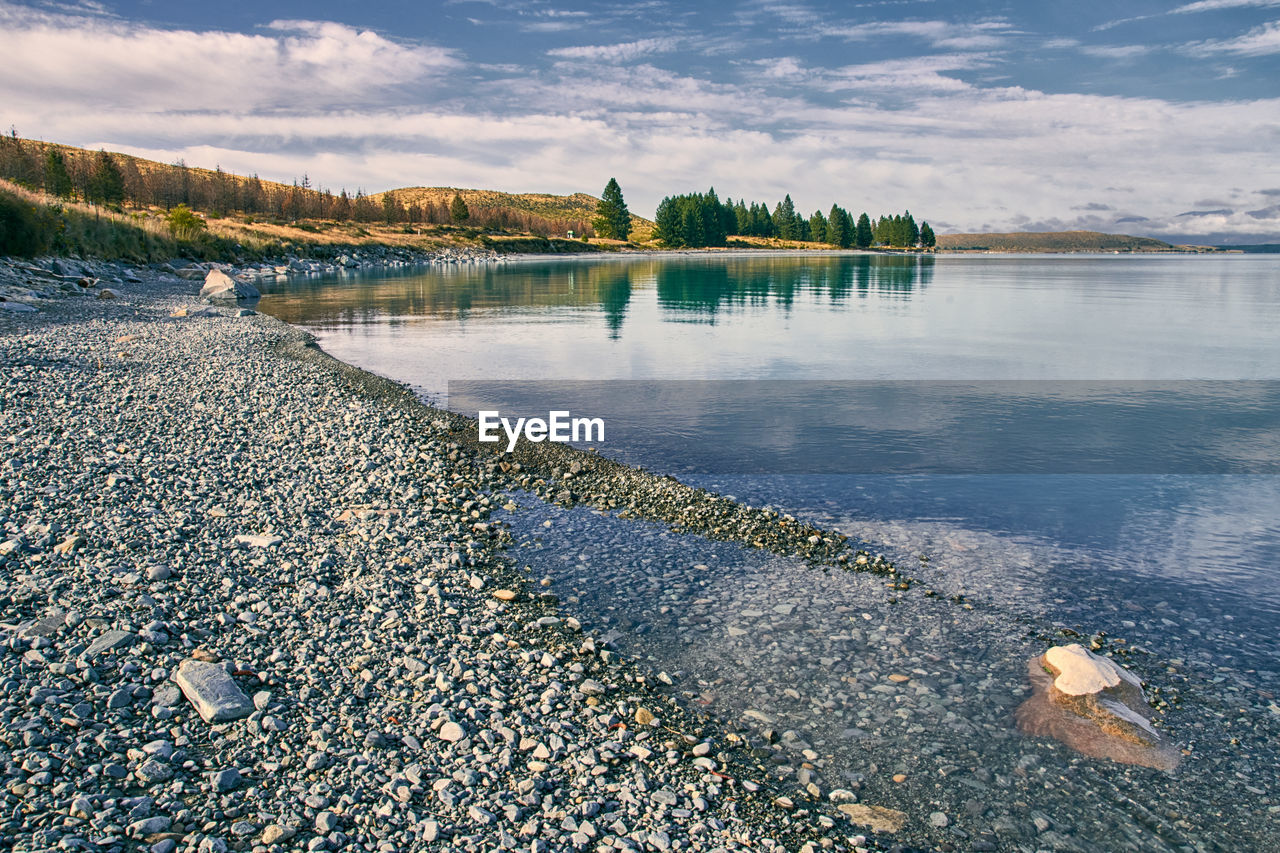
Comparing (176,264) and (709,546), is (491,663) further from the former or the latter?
(176,264)

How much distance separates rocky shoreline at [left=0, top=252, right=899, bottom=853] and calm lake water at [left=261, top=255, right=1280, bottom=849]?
71 centimetres

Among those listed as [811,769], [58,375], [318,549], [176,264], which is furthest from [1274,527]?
[176,264]

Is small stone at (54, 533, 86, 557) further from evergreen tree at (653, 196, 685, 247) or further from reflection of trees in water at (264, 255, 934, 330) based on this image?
evergreen tree at (653, 196, 685, 247)

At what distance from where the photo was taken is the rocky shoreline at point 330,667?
447 cm

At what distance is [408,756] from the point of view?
503 centimetres

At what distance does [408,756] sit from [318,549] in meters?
3.99

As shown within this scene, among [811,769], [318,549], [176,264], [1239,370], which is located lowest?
[811,769]

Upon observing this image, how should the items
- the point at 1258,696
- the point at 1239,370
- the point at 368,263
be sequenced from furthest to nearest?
the point at 368,263 → the point at 1239,370 → the point at 1258,696

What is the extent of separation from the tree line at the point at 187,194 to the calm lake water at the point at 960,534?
62.8 m

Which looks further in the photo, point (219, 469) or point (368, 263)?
point (368, 263)

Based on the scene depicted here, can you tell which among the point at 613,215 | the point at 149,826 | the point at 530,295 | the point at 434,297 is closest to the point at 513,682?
the point at 149,826

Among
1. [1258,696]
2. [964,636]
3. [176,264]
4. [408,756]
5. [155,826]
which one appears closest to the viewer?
[155,826]

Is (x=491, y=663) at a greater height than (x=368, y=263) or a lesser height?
lesser

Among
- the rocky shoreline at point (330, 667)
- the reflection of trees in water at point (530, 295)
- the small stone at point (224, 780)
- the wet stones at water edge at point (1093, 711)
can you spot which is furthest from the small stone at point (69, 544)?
the reflection of trees in water at point (530, 295)
